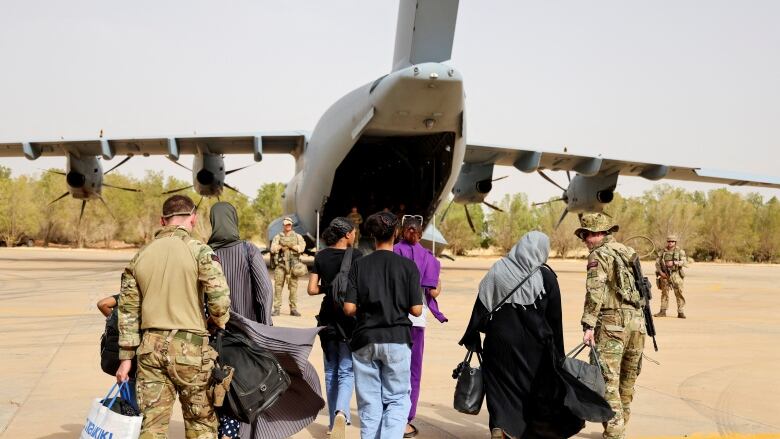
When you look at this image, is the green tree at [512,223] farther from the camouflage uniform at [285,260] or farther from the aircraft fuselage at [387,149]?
the camouflage uniform at [285,260]

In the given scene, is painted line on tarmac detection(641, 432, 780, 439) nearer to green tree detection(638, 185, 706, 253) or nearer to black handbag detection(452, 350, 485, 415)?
black handbag detection(452, 350, 485, 415)

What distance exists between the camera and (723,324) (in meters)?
12.3

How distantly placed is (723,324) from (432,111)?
6.12 meters

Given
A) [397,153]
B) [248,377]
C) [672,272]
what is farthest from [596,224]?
[397,153]

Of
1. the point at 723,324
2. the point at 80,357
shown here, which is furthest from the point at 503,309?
the point at 723,324

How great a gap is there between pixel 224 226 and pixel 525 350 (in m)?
1.96

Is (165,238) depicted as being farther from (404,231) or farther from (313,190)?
(313,190)

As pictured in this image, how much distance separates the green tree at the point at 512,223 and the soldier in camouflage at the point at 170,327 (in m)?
60.1

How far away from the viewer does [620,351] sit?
17.0 ft

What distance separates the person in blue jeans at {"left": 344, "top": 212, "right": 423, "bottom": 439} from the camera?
4.43m

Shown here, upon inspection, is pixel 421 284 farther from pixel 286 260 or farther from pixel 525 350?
pixel 286 260

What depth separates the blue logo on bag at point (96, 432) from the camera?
3465mm

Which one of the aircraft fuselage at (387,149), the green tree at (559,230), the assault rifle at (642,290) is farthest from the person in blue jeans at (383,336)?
the green tree at (559,230)

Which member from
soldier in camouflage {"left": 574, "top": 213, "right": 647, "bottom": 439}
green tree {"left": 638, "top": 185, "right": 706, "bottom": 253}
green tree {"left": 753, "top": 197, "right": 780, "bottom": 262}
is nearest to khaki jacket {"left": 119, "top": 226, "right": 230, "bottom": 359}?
soldier in camouflage {"left": 574, "top": 213, "right": 647, "bottom": 439}
